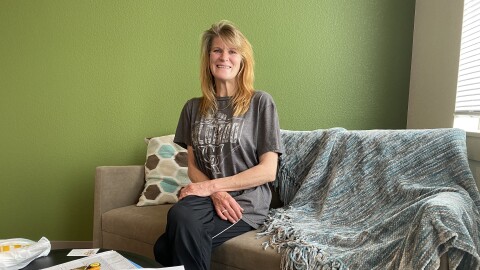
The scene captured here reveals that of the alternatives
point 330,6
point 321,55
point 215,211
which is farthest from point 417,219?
point 330,6

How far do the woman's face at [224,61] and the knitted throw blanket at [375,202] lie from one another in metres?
0.46

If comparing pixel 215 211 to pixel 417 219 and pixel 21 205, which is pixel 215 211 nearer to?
pixel 417 219

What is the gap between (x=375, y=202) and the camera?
1391 millimetres

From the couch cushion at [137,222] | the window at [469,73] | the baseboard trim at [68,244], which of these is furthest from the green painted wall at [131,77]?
the couch cushion at [137,222]

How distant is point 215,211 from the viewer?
138 cm

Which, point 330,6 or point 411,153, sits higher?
point 330,6

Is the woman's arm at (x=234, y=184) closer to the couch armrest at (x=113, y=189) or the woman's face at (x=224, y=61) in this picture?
the woman's face at (x=224, y=61)

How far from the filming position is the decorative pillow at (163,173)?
6.15ft

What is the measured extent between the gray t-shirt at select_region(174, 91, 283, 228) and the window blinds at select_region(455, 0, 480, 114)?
0.91 meters

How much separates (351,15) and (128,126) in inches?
60.5

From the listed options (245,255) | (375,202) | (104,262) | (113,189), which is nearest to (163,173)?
(113,189)

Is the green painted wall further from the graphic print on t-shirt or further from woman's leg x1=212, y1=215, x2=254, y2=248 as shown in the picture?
woman's leg x1=212, y1=215, x2=254, y2=248

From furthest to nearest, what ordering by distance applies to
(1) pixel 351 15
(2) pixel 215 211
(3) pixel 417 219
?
(1) pixel 351 15 < (2) pixel 215 211 < (3) pixel 417 219

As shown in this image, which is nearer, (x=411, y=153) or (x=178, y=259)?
(x=178, y=259)
